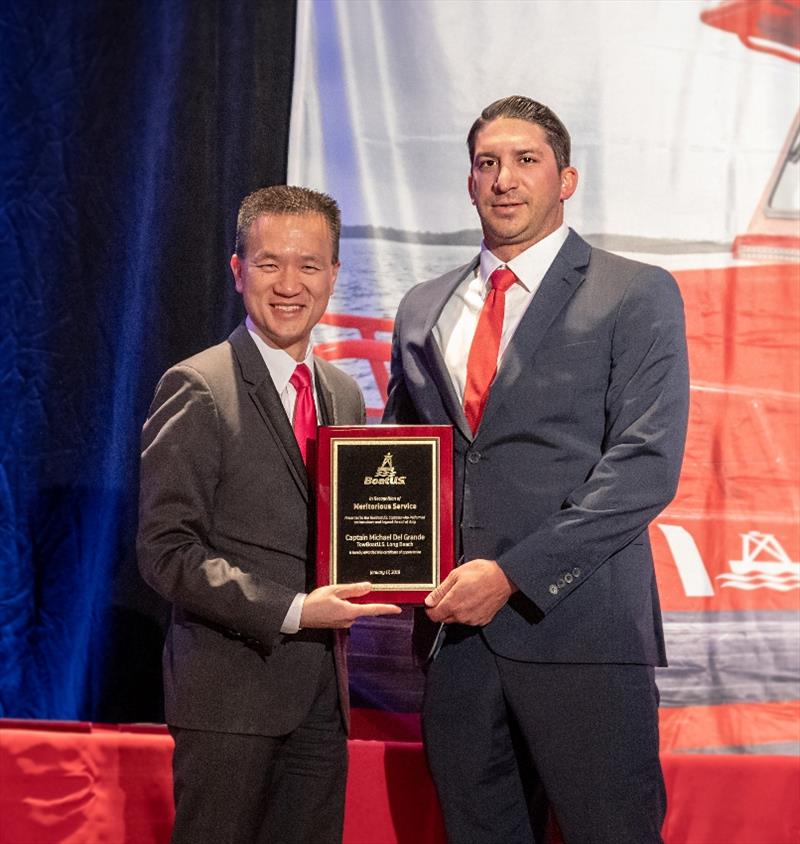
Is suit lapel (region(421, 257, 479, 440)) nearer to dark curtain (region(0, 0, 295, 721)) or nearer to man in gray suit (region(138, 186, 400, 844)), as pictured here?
man in gray suit (region(138, 186, 400, 844))

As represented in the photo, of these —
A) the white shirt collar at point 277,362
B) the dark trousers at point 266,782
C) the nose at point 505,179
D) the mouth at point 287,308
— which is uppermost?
the nose at point 505,179

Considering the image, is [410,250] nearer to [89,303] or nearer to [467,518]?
[89,303]

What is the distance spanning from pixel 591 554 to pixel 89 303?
172cm

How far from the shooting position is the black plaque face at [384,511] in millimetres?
1842

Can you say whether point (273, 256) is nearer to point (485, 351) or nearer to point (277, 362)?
point (277, 362)

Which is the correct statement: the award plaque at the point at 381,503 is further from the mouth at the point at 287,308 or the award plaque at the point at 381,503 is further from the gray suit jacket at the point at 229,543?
the mouth at the point at 287,308

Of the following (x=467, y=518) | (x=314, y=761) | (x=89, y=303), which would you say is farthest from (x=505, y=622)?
(x=89, y=303)

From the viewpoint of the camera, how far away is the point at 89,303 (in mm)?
2938

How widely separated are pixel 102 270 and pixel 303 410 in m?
1.21

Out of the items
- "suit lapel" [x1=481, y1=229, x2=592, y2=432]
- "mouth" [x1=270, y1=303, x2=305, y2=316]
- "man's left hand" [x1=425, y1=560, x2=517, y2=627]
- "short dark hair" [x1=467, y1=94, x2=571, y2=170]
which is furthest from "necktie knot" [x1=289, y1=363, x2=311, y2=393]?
"short dark hair" [x1=467, y1=94, x2=571, y2=170]

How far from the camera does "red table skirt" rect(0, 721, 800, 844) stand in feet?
8.36

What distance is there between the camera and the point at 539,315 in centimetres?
192

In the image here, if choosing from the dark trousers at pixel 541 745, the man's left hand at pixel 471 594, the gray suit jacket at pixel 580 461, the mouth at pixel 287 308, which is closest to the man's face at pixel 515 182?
the gray suit jacket at pixel 580 461

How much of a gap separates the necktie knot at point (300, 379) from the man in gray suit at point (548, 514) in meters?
0.20
